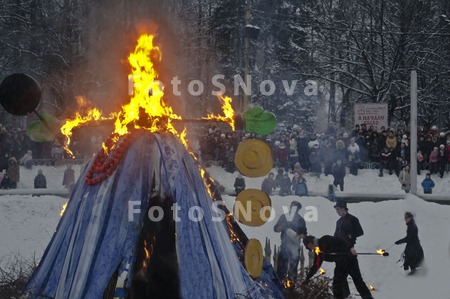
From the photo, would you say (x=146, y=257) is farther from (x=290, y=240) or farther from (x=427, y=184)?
(x=427, y=184)

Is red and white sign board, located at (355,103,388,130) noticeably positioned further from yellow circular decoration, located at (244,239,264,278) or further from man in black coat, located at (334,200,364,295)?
yellow circular decoration, located at (244,239,264,278)

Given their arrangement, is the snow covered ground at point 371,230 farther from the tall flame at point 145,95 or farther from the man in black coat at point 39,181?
the tall flame at point 145,95

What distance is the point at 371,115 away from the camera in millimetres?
24500

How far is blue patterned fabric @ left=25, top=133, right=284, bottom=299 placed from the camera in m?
7.54

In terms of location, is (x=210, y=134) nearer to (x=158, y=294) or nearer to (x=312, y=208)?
(x=312, y=208)

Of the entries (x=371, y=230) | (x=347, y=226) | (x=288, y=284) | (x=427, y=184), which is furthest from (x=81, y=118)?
(x=427, y=184)

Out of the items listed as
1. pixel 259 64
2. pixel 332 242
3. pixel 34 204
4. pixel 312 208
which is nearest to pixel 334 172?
pixel 312 208

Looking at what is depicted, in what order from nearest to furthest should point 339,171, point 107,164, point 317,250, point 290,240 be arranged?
point 107,164 → point 317,250 → point 290,240 → point 339,171

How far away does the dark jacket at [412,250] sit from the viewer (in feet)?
46.9

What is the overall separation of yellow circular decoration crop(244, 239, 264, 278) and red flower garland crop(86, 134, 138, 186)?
5.67ft

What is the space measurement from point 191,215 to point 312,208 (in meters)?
11.5

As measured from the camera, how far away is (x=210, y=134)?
76.5 ft

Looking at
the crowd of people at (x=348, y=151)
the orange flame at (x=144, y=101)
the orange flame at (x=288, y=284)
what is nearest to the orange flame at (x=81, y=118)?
the orange flame at (x=144, y=101)

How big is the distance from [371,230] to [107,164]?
11017mm
